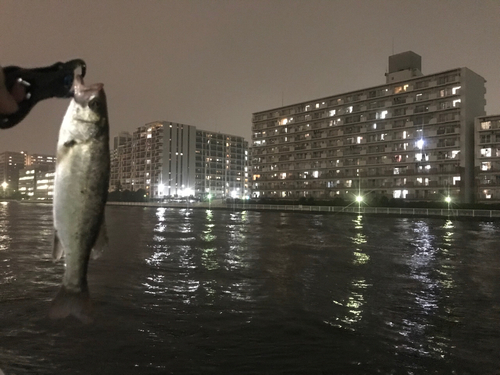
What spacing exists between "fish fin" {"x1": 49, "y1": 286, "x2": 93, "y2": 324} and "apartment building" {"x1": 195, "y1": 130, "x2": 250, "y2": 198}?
161m

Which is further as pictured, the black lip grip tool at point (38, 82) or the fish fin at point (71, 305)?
the fish fin at point (71, 305)

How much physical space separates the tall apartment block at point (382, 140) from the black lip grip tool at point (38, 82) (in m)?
75.6

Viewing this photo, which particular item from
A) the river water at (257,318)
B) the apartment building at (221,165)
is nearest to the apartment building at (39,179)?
the river water at (257,318)

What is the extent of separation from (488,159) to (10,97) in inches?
2995

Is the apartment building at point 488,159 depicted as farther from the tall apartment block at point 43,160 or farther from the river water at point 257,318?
the tall apartment block at point 43,160

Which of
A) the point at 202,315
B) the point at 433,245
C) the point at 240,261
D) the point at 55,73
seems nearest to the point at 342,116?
the point at 433,245

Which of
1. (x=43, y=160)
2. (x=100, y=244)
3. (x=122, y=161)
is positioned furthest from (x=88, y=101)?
(x=122, y=161)

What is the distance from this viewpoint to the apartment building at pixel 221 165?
170500mm

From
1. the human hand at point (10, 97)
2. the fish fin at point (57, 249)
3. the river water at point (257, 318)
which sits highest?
the human hand at point (10, 97)

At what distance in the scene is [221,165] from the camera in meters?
178

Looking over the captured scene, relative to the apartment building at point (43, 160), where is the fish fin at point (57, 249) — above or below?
below

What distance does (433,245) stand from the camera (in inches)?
899

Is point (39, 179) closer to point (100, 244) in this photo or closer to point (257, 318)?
point (257, 318)

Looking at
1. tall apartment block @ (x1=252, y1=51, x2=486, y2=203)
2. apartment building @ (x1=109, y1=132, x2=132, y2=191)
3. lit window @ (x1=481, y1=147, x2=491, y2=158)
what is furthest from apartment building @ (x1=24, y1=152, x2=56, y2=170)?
apartment building @ (x1=109, y1=132, x2=132, y2=191)
